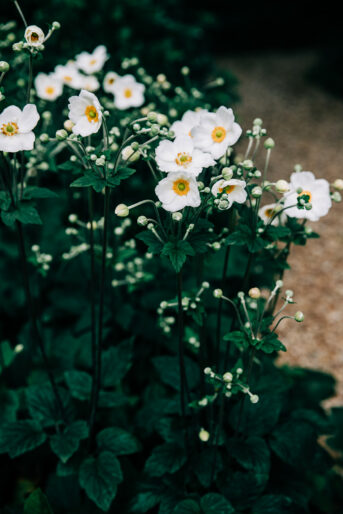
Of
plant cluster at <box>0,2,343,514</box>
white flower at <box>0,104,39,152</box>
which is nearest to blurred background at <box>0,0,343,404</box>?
plant cluster at <box>0,2,343,514</box>

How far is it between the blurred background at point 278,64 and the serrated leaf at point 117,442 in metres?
2.19

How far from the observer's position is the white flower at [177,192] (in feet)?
4.57

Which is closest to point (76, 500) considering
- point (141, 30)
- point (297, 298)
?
point (297, 298)

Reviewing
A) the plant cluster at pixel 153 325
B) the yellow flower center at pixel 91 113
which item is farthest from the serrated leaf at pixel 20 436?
the yellow flower center at pixel 91 113

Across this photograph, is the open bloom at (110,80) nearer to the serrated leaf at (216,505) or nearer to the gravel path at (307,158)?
the serrated leaf at (216,505)

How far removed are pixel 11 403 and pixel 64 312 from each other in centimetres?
81

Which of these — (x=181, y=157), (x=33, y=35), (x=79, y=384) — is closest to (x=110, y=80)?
(x=33, y=35)

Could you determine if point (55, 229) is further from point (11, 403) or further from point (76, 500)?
point (76, 500)

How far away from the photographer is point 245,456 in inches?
74.5

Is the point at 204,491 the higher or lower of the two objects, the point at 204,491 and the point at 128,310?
the lower

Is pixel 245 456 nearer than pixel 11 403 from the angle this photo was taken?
A: Yes

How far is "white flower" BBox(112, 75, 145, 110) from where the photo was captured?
87.9 inches

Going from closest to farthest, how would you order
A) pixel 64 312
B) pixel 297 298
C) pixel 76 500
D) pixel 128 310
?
pixel 76 500 → pixel 128 310 → pixel 64 312 → pixel 297 298

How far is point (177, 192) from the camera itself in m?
1.42
